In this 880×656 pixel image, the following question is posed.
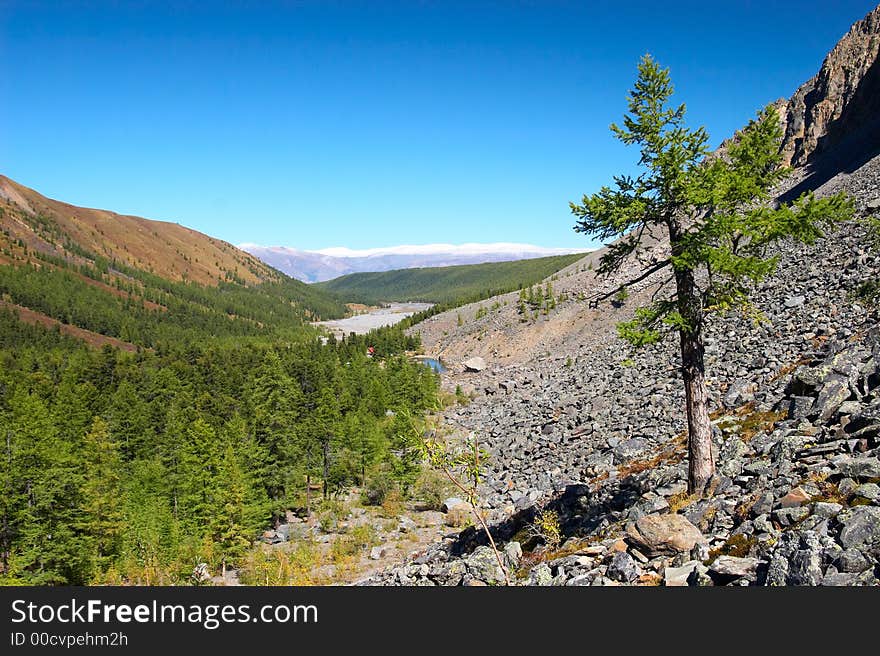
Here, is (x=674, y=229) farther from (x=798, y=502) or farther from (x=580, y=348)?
(x=580, y=348)

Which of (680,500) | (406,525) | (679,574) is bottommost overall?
(406,525)

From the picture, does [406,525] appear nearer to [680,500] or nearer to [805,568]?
[680,500]

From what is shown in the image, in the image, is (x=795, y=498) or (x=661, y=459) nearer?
(x=795, y=498)

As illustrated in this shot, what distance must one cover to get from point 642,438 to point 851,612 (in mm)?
19523

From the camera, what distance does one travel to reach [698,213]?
12766 millimetres

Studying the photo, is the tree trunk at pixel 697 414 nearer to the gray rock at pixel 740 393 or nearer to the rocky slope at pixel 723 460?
the rocky slope at pixel 723 460

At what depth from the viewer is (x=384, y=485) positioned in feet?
138

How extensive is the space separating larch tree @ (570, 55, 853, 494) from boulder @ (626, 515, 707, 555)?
3.24 metres

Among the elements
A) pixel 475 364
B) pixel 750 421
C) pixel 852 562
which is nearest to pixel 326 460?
pixel 750 421

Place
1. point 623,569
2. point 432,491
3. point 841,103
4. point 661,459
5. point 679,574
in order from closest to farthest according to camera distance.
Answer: point 679,574, point 623,569, point 661,459, point 432,491, point 841,103

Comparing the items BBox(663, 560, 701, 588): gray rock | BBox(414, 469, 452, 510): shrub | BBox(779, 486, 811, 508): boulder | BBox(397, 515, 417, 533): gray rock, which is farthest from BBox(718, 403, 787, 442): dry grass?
BBox(414, 469, 452, 510): shrub

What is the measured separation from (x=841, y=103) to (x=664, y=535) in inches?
4295

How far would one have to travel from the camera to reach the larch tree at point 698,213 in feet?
38.5

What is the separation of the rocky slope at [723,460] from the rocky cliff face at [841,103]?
1317 inches
